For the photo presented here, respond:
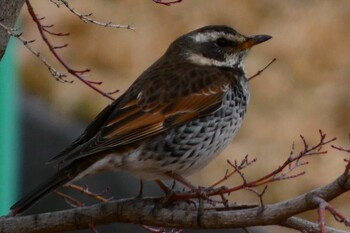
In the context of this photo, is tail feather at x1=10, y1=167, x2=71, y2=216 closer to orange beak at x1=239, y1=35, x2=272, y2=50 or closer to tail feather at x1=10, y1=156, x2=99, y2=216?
tail feather at x1=10, y1=156, x2=99, y2=216

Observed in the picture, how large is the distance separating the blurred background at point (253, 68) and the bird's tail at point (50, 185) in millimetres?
4621

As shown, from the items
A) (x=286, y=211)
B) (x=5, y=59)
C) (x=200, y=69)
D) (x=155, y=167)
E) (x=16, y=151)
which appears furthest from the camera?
(x=16, y=151)

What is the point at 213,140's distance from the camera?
18.5 ft

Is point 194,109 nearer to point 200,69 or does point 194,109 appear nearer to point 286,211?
point 200,69

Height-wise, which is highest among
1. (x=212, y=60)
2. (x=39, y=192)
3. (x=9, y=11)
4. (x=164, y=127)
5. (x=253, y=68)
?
(x=253, y=68)

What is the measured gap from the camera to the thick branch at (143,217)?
4520mm

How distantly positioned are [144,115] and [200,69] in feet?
1.74

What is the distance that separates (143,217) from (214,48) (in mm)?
1559

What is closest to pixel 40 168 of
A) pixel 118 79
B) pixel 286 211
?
pixel 118 79

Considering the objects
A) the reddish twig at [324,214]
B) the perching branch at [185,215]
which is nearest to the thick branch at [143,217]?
the perching branch at [185,215]

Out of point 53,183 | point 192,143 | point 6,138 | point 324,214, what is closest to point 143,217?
point 53,183

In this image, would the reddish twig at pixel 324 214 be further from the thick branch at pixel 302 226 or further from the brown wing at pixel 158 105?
the brown wing at pixel 158 105

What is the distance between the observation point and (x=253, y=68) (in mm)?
11695

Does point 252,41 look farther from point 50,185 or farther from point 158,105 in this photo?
point 50,185
